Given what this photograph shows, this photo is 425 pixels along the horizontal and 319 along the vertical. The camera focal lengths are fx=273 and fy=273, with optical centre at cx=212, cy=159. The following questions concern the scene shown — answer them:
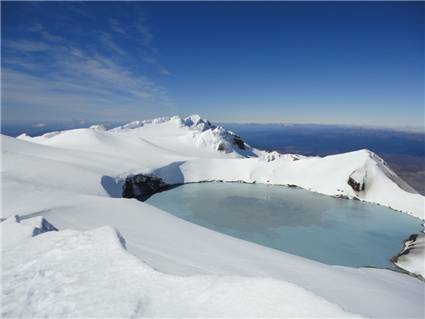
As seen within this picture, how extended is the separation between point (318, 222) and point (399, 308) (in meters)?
21.6

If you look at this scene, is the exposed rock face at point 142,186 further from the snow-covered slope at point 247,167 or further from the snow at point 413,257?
the snow at point 413,257

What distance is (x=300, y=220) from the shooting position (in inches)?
1266

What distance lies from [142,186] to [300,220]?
24804mm

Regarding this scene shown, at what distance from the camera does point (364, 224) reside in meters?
32.0

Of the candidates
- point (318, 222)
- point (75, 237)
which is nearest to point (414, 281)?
point (318, 222)

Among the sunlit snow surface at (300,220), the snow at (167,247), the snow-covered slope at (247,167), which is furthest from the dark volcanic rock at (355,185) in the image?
the sunlit snow surface at (300,220)

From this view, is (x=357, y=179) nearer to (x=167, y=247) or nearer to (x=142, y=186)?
(x=142, y=186)

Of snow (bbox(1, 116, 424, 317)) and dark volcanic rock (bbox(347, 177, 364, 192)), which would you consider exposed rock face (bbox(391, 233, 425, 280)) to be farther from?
dark volcanic rock (bbox(347, 177, 364, 192))

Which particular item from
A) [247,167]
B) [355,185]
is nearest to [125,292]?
[355,185]

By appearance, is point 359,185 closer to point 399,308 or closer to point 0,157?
point 399,308

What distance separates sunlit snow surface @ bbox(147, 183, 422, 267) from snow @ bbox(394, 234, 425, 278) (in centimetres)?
91

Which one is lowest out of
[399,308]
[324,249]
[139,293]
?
[324,249]

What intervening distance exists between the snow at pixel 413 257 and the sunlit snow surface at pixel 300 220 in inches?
35.8

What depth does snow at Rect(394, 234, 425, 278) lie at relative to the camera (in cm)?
2075
